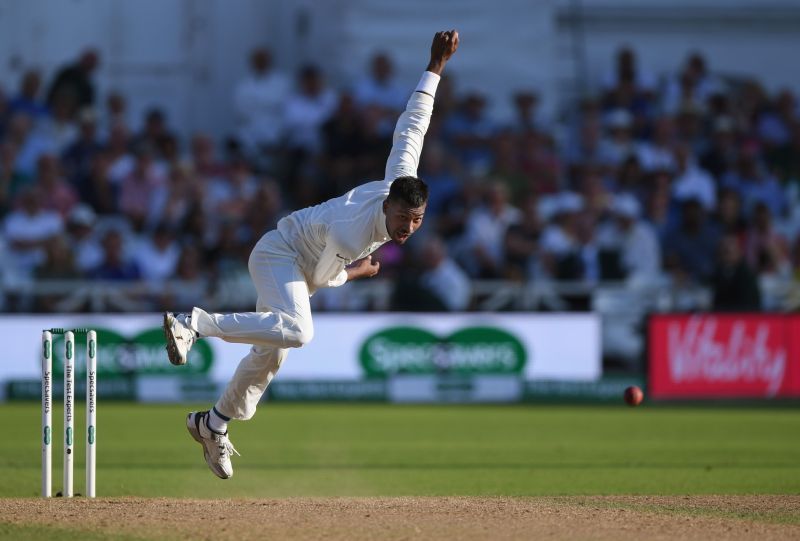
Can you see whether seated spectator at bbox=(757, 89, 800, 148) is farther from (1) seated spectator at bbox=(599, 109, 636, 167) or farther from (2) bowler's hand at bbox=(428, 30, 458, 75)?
(2) bowler's hand at bbox=(428, 30, 458, 75)

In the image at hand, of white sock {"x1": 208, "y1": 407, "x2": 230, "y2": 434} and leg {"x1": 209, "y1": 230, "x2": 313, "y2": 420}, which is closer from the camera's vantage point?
leg {"x1": 209, "y1": 230, "x2": 313, "y2": 420}

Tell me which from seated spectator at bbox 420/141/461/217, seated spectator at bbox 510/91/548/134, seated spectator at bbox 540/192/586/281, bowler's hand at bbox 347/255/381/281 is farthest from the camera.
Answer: seated spectator at bbox 510/91/548/134

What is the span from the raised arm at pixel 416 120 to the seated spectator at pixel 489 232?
745cm

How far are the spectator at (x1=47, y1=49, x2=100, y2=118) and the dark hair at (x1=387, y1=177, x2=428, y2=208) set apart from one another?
33.2 ft

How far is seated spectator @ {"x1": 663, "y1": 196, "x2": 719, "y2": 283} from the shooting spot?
15.3 metres

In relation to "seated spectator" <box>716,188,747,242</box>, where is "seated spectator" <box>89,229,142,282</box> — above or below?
below

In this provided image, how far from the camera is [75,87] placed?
16500mm

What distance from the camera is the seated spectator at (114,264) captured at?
572 inches

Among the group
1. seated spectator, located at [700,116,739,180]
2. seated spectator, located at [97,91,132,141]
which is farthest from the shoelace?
seated spectator, located at [700,116,739,180]

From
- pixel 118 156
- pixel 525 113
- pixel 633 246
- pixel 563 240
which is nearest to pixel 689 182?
pixel 633 246

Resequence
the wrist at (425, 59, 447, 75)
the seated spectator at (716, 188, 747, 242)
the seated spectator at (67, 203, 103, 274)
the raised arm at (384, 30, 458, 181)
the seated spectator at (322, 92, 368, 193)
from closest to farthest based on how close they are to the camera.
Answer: the raised arm at (384, 30, 458, 181), the wrist at (425, 59, 447, 75), the seated spectator at (67, 203, 103, 274), the seated spectator at (322, 92, 368, 193), the seated spectator at (716, 188, 747, 242)

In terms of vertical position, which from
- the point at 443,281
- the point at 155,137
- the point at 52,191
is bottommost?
the point at 443,281

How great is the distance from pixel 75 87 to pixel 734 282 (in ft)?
26.0

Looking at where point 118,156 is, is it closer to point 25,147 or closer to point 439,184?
point 25,147
